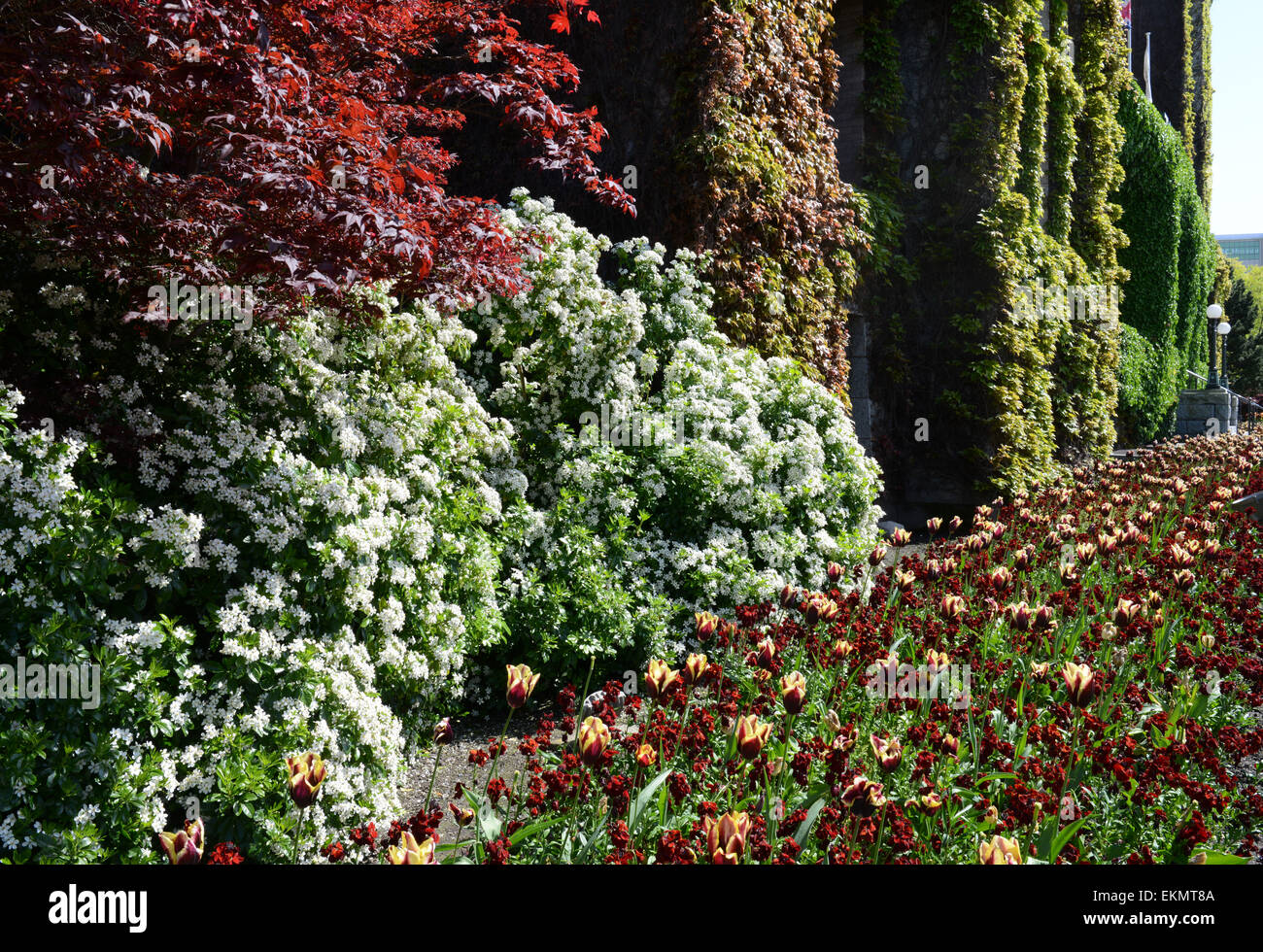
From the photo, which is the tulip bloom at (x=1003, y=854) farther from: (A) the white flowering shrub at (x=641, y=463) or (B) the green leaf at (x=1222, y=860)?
(A) the white flowering shrub at (x=641, y=463)

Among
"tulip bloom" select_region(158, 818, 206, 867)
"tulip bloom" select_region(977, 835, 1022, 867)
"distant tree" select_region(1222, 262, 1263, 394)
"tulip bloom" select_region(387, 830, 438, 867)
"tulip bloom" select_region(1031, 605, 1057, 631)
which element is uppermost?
"distant tree" select_region(1222, 262, 1263, 394)

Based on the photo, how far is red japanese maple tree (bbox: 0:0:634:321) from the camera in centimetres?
280

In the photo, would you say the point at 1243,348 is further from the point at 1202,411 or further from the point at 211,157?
the point at 211,157

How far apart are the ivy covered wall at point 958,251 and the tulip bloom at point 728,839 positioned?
887 cm

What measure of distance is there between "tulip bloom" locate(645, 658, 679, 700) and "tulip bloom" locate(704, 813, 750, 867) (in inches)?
25.6

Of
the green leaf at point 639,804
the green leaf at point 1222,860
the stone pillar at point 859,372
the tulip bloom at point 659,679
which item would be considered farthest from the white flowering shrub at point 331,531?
the stone pillar at point 859,372

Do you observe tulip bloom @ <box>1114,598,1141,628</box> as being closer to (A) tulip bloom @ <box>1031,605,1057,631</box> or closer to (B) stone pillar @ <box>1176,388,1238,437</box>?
(A) tulip bloom @ <box>1031,605,1057,631</box>

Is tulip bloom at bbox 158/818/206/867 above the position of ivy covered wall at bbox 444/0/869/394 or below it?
below

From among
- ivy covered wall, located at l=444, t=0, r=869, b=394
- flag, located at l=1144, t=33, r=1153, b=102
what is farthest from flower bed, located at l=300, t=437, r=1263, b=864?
flag, located at l=1144, t=33, r=1153, b=102

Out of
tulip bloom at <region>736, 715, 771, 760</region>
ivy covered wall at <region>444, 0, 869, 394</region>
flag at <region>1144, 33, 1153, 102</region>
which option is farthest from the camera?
flag at <region>1144, 33, 1153, 102</region>

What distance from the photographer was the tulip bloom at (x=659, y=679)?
9.14 ft
